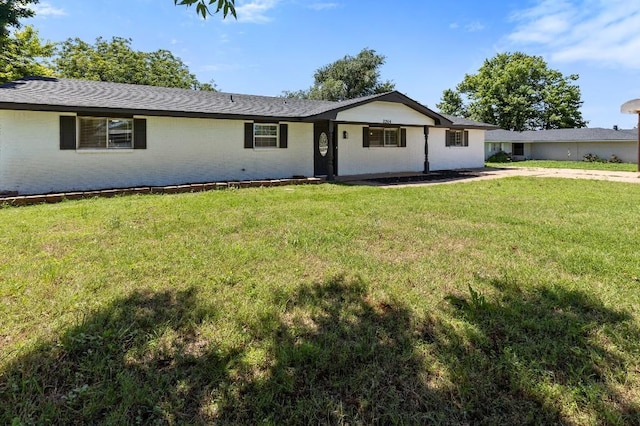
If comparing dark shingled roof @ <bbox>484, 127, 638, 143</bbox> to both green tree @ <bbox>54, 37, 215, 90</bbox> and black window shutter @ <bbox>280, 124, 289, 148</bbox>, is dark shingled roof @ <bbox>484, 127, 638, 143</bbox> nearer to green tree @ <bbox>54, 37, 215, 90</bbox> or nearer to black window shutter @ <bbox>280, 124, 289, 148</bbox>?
black window shutter @ <bbox>280, 124, 289, 148</bbox>

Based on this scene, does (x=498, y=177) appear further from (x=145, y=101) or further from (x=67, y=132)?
(x=67, y=132)

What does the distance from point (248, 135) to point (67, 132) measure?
5384mm

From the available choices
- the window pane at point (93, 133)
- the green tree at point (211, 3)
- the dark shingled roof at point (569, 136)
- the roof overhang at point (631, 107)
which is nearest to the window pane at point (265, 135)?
the window pane at point (93, 133)

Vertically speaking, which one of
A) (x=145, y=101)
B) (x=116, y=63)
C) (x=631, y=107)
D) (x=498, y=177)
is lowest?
(x=498, y=177)

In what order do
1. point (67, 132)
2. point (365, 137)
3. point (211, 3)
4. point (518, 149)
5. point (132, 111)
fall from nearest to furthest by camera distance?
point (211, 3), point (67, 132), point (132, 111), point (365, 137), point (518, 149)

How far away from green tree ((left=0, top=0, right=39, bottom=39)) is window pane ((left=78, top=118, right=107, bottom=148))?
12117mm

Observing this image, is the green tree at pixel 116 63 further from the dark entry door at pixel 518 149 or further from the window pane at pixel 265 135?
the dark entry door at pixel 518 149


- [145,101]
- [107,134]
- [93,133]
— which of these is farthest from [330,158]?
[93,133]

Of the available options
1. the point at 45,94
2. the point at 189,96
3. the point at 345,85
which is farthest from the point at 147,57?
the point at 45,94

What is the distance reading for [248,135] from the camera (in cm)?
1377

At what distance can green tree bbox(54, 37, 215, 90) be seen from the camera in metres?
29.6

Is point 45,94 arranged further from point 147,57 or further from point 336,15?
point 147,57

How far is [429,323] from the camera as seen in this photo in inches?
125

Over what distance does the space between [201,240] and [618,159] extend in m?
35.4
